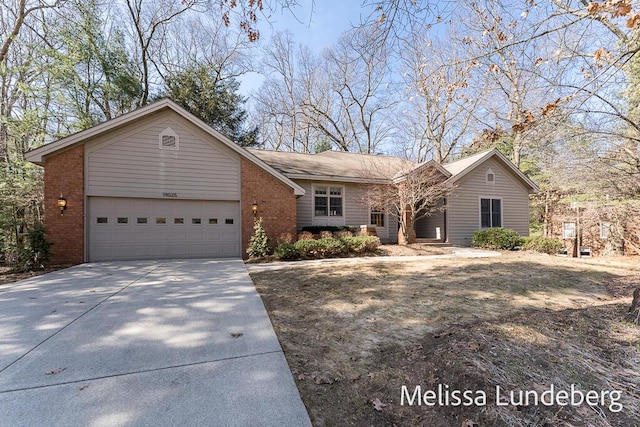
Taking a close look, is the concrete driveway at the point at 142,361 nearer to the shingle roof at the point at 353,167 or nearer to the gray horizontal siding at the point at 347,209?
the gray horizontal siding at the point at 347,209

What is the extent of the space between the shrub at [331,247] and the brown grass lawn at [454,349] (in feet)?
14.5

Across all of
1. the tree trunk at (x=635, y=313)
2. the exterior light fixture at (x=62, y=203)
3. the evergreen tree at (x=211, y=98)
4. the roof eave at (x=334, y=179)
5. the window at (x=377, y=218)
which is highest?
the evergreen tree at (x=211, y=98)

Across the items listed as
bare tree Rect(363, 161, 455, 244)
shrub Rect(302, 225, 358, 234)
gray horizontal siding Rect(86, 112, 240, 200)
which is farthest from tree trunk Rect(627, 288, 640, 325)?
gray horizontal siding Rect(86, 112, 240, 200)

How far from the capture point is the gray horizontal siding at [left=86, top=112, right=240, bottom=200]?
9.30m

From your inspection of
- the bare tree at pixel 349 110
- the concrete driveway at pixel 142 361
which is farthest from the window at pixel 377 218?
the bare tree at pixel 349 110

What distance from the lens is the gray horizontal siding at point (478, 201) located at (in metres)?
14.1

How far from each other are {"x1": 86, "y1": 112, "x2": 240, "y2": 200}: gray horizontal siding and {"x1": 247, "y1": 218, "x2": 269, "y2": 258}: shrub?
1.59 metres

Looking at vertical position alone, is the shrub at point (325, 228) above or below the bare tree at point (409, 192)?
below

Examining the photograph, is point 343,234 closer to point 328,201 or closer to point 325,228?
point 325,228

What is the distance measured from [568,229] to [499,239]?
486 centimetres

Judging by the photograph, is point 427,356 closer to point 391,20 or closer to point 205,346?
point 205,346

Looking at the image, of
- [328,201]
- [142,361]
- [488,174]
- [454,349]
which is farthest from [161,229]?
[488,174]

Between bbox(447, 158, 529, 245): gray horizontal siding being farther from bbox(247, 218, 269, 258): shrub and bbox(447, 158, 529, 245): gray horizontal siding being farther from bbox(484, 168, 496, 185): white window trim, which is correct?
bbox(247, 218, 269, 258): shrub

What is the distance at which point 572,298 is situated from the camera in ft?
16.7
